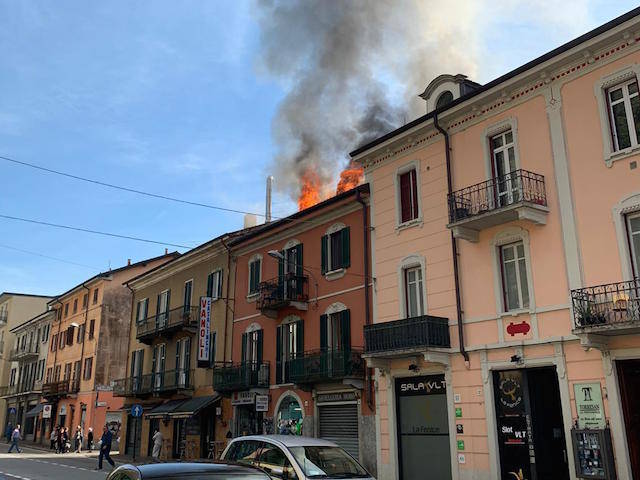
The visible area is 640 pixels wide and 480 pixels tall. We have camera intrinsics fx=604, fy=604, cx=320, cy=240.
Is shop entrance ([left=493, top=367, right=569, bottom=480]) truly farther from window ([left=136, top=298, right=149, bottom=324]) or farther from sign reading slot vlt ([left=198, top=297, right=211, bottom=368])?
window ([left=136, top=298, right=149, bottom=324])

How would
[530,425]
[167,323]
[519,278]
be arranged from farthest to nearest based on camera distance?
[167,323] → [519,278] → [530,425]

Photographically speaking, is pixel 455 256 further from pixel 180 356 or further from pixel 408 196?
pixel 180 356

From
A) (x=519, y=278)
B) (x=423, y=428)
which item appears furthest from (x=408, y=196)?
(x=423, y=428)

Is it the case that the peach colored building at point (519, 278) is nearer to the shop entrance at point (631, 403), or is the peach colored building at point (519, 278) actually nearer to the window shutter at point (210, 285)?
the shop entrance at point (631, 403)

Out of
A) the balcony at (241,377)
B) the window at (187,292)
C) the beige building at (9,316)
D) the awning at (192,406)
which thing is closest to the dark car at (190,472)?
the balcony at (241,377)

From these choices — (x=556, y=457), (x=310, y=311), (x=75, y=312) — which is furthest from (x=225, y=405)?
(x=75, y=312)

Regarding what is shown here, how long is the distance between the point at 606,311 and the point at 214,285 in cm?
2072

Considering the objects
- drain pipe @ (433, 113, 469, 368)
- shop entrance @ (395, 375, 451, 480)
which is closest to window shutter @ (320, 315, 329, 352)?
shop entrance @ (395, 375, 451, 480)

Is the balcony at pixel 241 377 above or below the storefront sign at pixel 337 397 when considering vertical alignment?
above

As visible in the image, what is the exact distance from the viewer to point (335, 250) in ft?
76.9

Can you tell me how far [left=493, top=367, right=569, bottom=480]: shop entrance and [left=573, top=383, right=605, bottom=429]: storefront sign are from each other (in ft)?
4.72

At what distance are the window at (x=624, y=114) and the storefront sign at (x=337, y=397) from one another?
11.6m

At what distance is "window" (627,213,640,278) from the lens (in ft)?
45.2

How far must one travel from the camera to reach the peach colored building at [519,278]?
1392 cm
